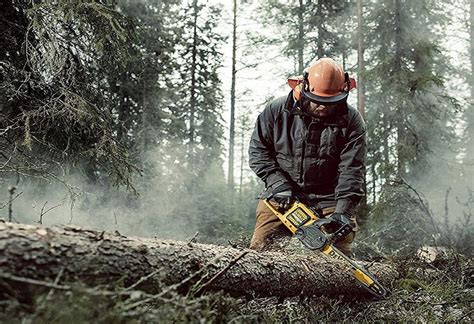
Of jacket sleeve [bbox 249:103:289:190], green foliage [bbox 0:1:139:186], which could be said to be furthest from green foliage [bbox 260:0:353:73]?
jacket sleeve [bbox 249:103:289:190]

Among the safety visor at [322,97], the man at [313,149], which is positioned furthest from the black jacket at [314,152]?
the safety visor at [322,97]

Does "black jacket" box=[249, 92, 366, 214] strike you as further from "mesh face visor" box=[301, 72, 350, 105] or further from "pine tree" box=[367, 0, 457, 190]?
"pine tree" box=[367, 0, 457, 190]

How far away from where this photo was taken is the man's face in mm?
4168

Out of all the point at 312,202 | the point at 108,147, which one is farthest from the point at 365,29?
the point at 312,202

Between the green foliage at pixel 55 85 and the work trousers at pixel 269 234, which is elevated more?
the green foliage at pixel 55 85

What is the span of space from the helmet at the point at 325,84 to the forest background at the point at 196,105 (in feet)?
6.67

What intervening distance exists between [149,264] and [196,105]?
646 inches

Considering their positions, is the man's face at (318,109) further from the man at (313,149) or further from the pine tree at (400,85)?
the pine tree at (400,85)

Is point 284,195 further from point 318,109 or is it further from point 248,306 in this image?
point 248,306

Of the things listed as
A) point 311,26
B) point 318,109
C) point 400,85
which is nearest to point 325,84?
point 318,109

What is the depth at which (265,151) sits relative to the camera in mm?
4559

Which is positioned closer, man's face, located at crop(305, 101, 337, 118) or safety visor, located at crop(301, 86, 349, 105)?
safety visor, located at crop(301, 86, 349, 105)

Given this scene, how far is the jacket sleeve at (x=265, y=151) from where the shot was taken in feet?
14.5

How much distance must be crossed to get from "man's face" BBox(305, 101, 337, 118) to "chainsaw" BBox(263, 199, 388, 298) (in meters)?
0.78
